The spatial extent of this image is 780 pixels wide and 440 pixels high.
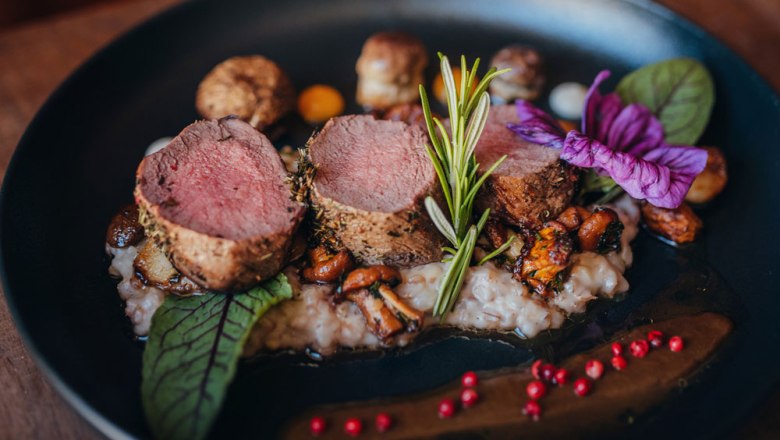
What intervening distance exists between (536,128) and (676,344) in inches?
46.7

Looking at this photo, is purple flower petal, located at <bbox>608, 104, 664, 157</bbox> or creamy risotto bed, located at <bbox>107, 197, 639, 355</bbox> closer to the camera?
creamy risotto bed, located at <bbox>107, 197, 639, 355</bbox>

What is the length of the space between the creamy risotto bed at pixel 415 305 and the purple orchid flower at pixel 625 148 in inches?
16.5

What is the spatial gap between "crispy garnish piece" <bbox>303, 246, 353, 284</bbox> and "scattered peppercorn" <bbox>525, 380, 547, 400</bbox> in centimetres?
94

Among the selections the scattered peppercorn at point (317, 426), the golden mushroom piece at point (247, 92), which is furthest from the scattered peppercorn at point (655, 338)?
the golden mushroom piece at point (247, 92)

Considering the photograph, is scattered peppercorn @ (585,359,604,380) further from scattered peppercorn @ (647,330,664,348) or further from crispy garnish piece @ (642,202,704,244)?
crispy garnish piece @ (642,202,704,244)

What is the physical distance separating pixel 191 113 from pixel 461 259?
6.38 feet

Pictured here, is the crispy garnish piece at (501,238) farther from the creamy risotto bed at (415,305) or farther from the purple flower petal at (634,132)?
the purple flower petal at (634,132)

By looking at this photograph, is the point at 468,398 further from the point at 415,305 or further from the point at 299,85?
the point at 299,85

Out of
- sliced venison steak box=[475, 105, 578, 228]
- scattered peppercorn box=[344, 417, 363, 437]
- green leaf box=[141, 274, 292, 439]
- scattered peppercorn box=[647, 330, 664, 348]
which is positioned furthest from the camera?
sliced venison steak box=[475, 105, 578, 228]

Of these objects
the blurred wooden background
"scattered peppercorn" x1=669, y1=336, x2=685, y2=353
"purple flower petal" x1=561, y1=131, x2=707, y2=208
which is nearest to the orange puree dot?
"purple flower petal" x1=561, y1=131, x2=707, y2=208

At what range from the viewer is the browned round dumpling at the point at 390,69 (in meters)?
3.90

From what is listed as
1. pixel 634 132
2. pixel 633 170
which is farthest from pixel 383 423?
pixel 634 132

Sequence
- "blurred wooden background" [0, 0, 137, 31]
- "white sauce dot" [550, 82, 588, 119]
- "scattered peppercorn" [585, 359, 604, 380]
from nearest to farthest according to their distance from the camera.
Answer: "scattered peppercorn" [585, 359, 604, 380], "white sauce dot" [550, 82, 588, 119], "blurred wooden background" [0, 0, 137, 31]

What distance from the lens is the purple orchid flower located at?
3.20 m
